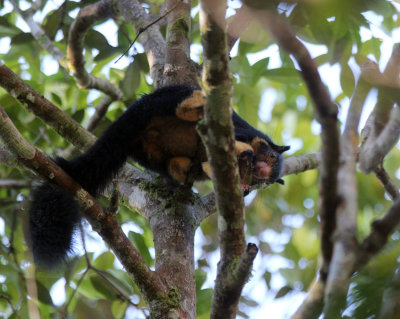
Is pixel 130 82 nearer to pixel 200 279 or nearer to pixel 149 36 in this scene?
pixel 149 36

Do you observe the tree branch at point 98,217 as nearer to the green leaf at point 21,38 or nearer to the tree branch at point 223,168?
the tree branch at point 223,168

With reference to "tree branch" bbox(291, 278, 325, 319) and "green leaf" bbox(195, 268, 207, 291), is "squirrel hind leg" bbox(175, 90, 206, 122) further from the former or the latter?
"tree branch" bbox(291, 278, 325, 319)

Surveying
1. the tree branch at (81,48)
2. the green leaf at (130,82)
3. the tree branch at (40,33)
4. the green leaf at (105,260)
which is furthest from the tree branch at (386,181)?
the tree branch at (40,33)

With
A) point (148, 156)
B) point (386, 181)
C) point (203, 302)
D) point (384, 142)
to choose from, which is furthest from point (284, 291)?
point (384, 142)

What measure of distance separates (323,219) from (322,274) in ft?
0.55

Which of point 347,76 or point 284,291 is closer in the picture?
point 347,76

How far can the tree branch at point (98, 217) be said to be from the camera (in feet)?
7.48

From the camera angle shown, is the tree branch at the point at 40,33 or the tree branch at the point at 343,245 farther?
the tree branch at the point at 40,33

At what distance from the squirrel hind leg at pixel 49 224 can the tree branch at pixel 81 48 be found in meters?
1.79

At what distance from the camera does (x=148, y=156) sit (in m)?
3.30

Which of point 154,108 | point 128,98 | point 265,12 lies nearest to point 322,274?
point 265,12

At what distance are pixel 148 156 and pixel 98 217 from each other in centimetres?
107

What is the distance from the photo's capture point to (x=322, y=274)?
131 centimetres

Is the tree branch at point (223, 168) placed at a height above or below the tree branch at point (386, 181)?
above
